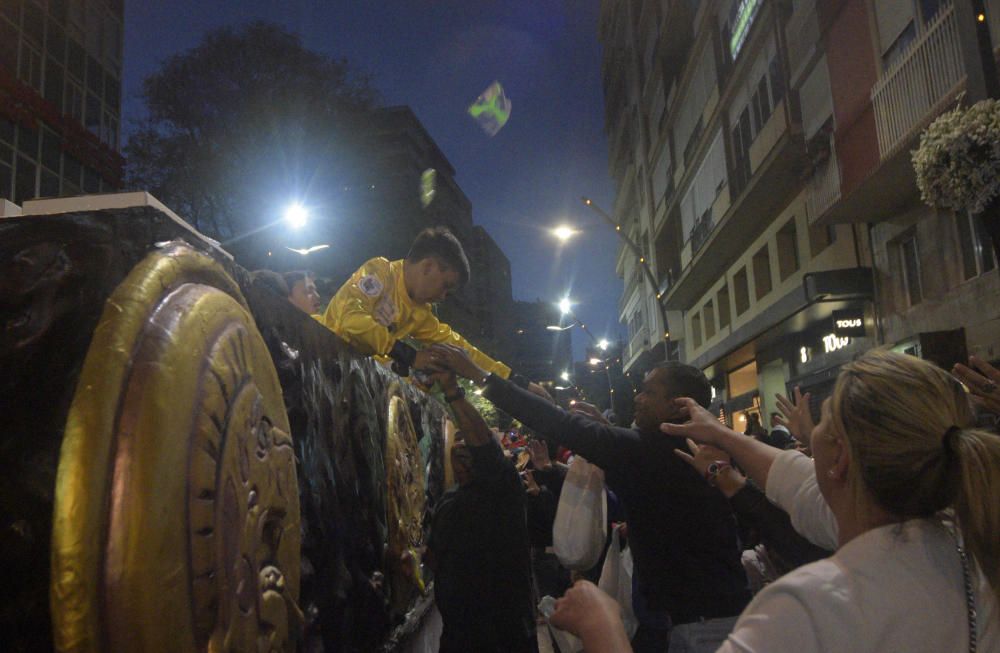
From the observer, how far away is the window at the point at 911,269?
1267cm

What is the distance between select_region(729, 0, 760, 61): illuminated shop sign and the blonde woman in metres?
19.3

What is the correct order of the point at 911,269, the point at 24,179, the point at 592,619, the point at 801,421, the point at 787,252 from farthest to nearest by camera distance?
the point at 24,179 → the point at 787,252 → the point at 911,269 → the point at 801,421 → the point at 592,619

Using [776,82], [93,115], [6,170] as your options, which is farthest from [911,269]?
[93,115]

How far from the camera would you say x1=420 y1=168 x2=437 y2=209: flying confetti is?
2137 inches

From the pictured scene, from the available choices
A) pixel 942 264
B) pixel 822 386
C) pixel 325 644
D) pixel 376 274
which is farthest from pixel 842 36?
pixel 325 644

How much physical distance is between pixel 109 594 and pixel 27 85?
22828 millimetres

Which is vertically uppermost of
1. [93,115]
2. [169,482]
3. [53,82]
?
[93,115]

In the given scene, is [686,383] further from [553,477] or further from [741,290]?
[741,290]

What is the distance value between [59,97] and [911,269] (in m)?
23.0

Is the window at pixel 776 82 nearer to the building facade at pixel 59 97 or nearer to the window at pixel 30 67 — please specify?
the building facade at pixel 59 97

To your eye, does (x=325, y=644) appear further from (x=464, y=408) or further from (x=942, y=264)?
(x=942, y=264)

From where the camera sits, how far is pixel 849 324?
1409 cm

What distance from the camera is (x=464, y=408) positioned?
3551 millimetres

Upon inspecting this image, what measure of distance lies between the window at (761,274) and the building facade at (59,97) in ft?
59.7
